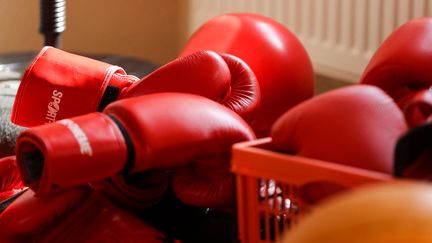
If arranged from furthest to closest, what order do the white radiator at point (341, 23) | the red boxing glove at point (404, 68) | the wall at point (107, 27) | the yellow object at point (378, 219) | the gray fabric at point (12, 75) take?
the wall at point (107, 27), the white radiator at point (341, 23), the gray fabric at point (12, 75), the red boxing glove at point (404, 68), the yellow object at point (378, 219)

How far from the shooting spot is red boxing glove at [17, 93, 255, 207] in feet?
2.76

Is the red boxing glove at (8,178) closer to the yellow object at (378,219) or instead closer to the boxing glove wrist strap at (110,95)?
the boxing glove wrist strap at (110,95)

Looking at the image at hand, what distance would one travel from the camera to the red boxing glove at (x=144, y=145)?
2.76 ft

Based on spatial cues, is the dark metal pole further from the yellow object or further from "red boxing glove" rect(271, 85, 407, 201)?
the yellow object

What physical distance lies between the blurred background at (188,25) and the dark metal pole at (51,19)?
0.65m

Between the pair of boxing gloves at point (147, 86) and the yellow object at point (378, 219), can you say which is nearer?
the yellow object at point (378, 219)

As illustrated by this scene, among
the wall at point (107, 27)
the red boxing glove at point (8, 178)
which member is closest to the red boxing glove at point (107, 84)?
the red boxing glove at point (8, 178)

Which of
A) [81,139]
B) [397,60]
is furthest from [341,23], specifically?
[81,139]

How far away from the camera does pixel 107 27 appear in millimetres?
2527

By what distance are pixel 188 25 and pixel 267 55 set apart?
1.35m

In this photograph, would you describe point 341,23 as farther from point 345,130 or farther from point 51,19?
point 345,130

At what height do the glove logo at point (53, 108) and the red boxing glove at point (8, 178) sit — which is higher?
the glove logo at point (53, 108)

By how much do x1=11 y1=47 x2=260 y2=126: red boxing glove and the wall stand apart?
138 centimetres

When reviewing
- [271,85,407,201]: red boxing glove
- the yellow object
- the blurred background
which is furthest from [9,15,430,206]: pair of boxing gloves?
the blurred background
